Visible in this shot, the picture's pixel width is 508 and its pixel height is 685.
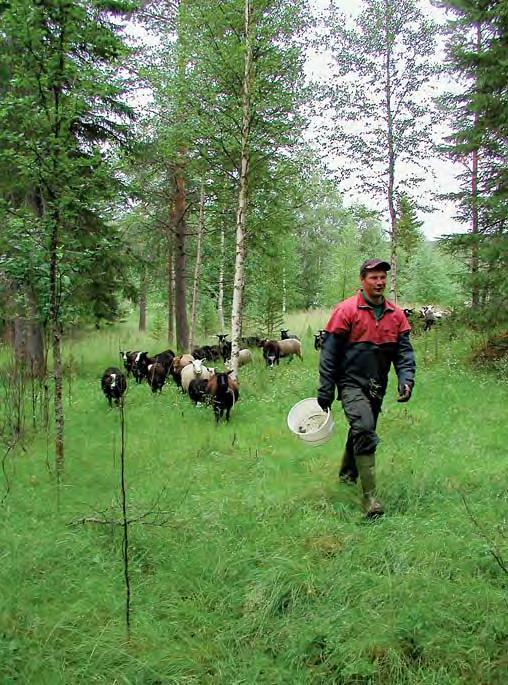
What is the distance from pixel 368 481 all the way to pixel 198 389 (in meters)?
6.41

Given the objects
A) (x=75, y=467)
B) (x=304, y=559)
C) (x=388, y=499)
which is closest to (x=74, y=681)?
(x=304, y=559)

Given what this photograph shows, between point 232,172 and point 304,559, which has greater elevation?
point 232,172

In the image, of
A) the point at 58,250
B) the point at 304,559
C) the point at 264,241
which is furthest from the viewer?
the point at 264,241

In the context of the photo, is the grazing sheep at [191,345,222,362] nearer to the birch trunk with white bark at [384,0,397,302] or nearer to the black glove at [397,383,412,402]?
the birch trunk with white bark at [384,0,397,302]

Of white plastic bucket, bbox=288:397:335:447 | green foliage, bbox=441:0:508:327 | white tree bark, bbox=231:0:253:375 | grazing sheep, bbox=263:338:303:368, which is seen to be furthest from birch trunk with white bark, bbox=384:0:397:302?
white plastic bucket, bbox=288:397:335:447

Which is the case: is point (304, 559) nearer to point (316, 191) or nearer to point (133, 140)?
point (316, 191)

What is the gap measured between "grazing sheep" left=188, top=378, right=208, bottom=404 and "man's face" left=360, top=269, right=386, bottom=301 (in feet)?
20.1

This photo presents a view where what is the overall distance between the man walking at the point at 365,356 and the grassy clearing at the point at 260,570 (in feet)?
2.48

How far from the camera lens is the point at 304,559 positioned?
388 centimetres

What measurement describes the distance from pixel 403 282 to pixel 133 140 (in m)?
32.6

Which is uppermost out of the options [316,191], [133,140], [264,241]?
[133,140]

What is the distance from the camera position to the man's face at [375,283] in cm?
481

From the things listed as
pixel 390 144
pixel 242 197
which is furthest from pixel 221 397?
pixel 390 144

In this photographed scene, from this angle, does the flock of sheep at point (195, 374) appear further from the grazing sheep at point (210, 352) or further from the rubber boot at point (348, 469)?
the rubber boot at point (348, 469)
